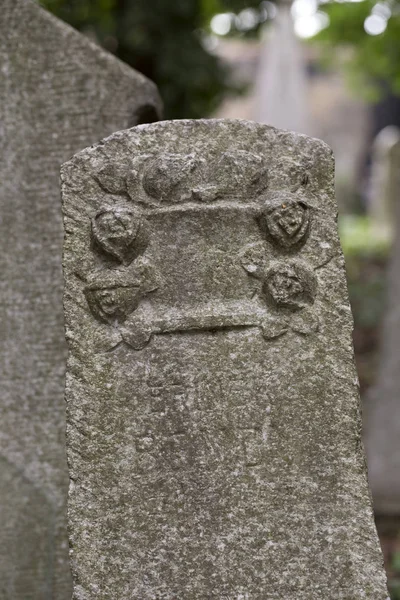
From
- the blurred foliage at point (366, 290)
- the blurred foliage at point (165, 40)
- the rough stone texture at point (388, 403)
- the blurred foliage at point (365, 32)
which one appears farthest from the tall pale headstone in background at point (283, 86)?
the rough stone texture at point (388, 403)

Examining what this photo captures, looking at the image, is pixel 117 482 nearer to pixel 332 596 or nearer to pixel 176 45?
pixel 332 596

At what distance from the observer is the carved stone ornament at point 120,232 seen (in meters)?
2.49

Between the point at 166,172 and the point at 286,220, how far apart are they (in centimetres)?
35

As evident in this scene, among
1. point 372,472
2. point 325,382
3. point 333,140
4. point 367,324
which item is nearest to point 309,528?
point 325,382

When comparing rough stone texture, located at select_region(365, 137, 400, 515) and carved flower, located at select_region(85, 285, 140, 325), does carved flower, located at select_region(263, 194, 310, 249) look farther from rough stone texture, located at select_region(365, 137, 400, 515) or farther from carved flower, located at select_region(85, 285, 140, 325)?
rough stone texture, located at select_region(365, 137, 400, 515)

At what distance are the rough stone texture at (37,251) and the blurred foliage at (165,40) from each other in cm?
310

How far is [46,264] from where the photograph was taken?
3.63m

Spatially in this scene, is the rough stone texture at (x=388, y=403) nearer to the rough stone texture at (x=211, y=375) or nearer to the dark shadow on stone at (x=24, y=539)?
the dark shadow on stone at (x=24, y=539)

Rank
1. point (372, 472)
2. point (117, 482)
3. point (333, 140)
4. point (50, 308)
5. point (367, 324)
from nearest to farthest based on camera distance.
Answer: point (117, 482)
point (50, 308)
point (372, 472)
point (367, 324)
point (333, 140)

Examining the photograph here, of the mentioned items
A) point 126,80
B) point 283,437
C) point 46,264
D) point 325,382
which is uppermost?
point 126,80

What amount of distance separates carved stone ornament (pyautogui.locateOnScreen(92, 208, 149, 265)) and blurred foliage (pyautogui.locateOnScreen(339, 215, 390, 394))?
4673 mm

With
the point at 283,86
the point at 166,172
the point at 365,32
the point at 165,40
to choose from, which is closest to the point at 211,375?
the point at 166,172

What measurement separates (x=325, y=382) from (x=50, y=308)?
4.76ft

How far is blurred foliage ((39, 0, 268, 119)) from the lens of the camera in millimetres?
6676
